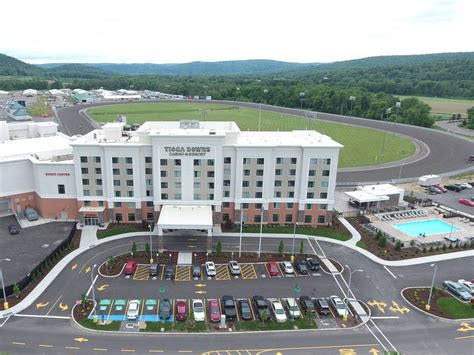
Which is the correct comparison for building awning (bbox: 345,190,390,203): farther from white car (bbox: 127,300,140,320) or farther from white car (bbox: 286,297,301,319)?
white car (bbox: 127,300,140,320)

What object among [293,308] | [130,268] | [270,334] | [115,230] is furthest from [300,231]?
[115,230]

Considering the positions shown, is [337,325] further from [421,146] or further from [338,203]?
[421,146]


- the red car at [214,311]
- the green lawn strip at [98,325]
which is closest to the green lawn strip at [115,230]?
the green lawn strip at [98,325]

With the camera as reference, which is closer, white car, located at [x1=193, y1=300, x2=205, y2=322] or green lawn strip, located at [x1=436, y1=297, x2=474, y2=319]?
white car, located at [x1=193, y1=300, x2=205, y2=322]

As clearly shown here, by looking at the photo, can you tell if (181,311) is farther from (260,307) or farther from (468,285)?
(468,285)

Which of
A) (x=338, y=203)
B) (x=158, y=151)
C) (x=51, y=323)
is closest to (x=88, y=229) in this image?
(x=158, y=151)

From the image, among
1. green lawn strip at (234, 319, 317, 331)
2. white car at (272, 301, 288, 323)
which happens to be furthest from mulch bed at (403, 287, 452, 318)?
white car at (272, 301, 288, 323)

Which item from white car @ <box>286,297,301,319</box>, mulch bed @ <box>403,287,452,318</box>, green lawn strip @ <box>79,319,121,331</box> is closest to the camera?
green lawn strip @ <box>79,319,121,331</box>

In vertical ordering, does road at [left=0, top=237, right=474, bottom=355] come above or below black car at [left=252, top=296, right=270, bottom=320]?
below
